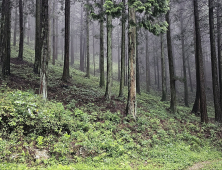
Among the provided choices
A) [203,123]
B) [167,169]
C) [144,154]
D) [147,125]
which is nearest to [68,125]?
[144,154]

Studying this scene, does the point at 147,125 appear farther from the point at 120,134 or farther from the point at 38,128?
the point at 38,128

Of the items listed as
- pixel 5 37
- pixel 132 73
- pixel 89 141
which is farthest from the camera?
pixel 5 37

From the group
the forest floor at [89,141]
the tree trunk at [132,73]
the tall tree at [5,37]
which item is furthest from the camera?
the tall tree at [5,37]

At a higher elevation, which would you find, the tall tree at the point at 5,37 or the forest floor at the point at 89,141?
the tall tree at the point at 5,37

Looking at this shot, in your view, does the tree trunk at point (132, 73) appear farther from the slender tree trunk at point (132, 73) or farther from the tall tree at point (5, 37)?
the tall tree at point (5, 37)

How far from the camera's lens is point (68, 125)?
674 centimetres

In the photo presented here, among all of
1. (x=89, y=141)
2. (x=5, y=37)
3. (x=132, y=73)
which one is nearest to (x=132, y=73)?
(x=132, y=73)

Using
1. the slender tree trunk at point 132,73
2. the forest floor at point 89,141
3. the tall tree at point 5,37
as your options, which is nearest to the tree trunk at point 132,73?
the slender tree trunk at point 132,73

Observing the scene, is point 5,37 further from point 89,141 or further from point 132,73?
point 89,141

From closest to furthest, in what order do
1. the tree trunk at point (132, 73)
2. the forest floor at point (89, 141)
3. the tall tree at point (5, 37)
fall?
the forest floor at point (89, 141) < the tree trunk at point (132, 73) < the tall tree at point (5, 37)

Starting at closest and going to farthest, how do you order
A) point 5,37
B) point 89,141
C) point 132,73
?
1. point 89,141
2. point 132,73
3. point 5,37

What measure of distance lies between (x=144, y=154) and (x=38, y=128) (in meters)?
4.27

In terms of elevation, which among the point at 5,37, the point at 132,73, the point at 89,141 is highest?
the point at 5,37

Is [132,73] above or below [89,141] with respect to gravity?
above
